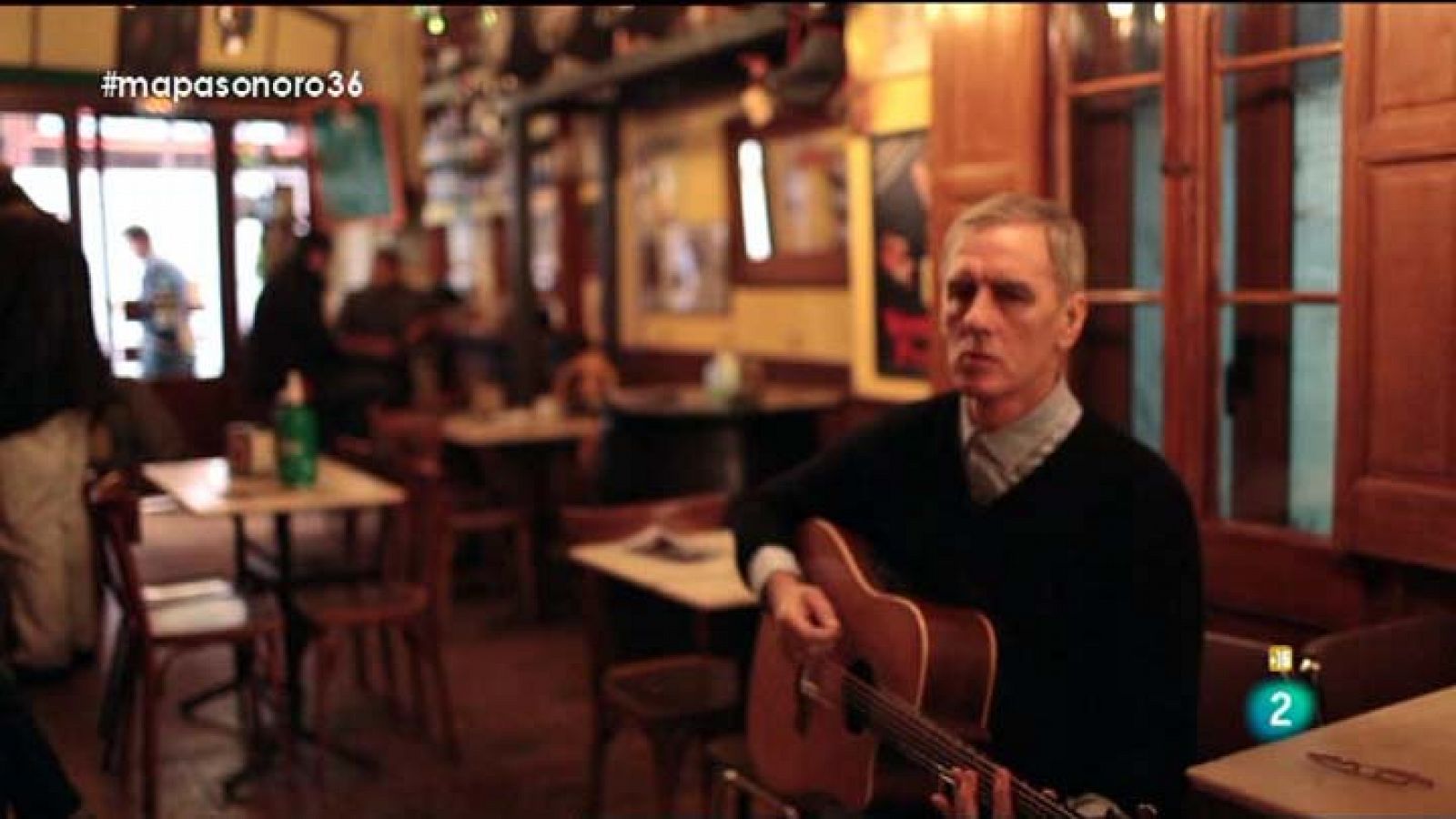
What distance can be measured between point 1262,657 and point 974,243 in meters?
0.92

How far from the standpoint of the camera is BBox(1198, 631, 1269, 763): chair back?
8.52 ft

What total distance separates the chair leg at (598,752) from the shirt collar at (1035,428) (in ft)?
5.17

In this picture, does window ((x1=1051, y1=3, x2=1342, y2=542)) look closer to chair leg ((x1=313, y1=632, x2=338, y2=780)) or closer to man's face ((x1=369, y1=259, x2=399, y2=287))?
chair leg ((x1=313, y1=632, x2=338, y2=780))

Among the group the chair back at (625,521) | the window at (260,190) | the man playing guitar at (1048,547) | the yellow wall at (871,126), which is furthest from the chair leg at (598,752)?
the yellow wall at (871,126)

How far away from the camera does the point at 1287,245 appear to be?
3.77 meters

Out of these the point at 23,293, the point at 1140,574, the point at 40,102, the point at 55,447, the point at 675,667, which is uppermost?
the point at 40,102

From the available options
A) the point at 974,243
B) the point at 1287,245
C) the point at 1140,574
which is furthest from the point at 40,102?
the point at 1287,245

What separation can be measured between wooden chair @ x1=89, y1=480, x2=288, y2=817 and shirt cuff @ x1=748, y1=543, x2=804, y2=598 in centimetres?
100

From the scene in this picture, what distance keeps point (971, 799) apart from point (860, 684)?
0.42 meters

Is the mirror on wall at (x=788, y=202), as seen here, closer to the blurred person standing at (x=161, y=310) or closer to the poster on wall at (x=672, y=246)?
the poster on wall at (x=672, y=246)

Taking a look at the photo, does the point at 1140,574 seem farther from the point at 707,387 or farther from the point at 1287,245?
the point at 707,387

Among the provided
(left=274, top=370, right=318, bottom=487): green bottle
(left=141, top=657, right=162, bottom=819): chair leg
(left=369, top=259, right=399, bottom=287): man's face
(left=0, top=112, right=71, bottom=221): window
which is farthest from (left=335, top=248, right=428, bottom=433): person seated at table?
(left=0, top=112, right=71, bottom=221): window

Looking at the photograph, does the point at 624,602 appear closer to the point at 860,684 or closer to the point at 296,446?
the point at 296,446

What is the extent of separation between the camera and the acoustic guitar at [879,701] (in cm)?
211
